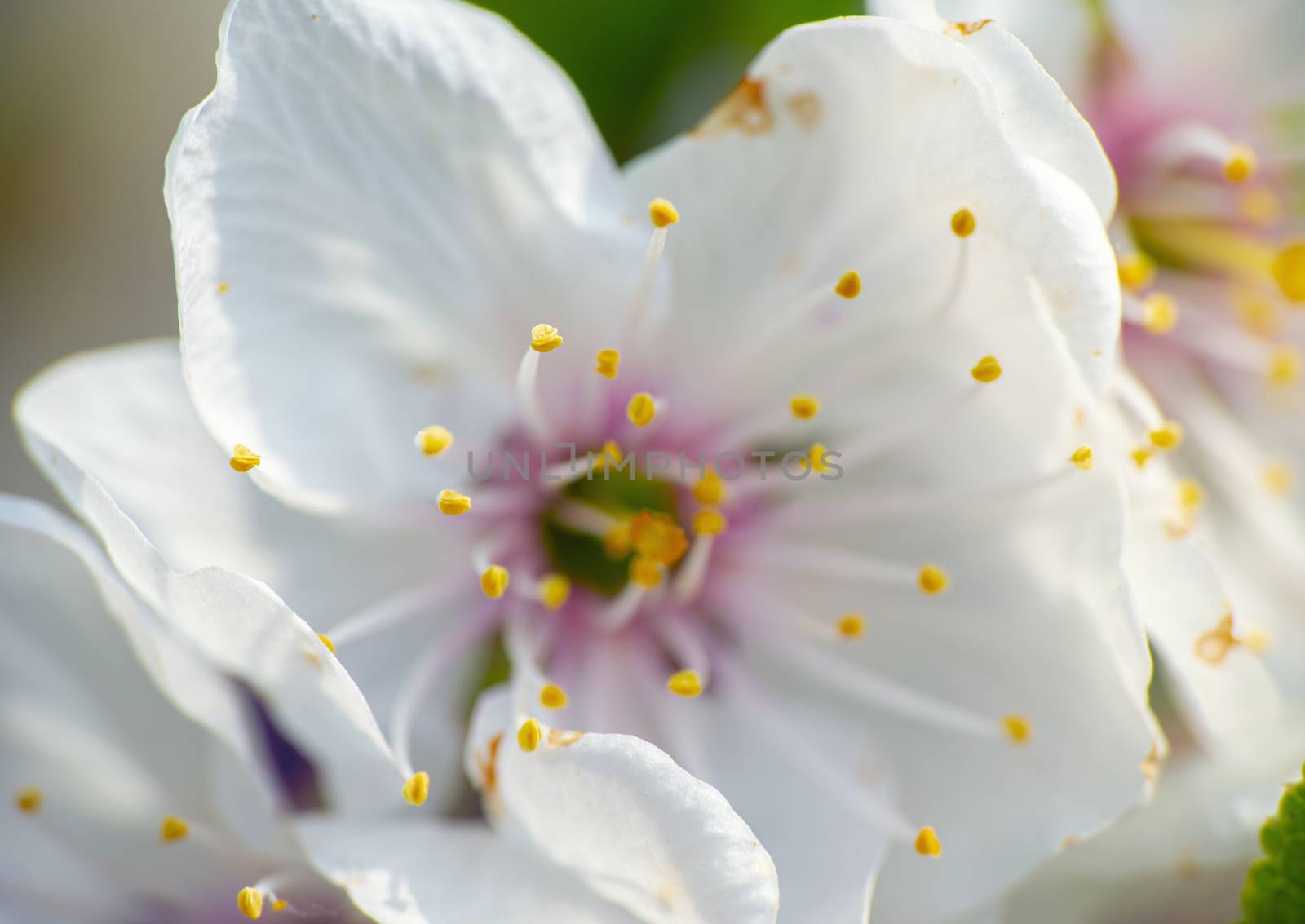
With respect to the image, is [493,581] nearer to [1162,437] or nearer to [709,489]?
[709,489]

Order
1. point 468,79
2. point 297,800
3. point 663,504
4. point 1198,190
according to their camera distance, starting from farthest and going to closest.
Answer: point 1198,190, point 663,504, point 297,800, point 468,79

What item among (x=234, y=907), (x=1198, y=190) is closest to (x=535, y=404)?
(x=234, y=907)

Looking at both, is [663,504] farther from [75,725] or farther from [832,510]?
[75,725]

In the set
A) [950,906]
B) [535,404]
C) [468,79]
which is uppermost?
[468,79]

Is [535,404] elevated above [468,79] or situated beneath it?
situated beneath

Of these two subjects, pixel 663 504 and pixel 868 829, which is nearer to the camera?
pixel 868 829

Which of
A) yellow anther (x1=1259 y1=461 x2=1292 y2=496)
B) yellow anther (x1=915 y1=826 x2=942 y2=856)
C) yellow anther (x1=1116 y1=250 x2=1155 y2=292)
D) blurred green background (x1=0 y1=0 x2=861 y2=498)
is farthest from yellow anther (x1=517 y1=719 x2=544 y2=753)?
blurred green background (x1=0 y1=0 x2=861 y2=498)

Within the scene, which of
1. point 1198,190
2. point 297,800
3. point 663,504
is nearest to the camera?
point 297,800
